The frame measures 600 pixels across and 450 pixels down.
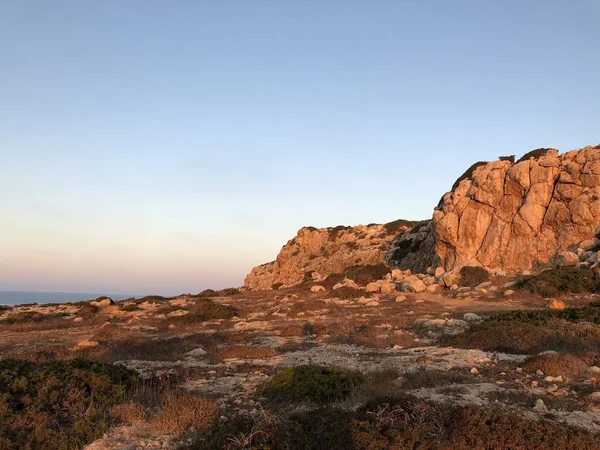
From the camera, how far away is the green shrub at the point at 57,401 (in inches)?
270

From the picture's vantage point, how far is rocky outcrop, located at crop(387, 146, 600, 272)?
35719mm

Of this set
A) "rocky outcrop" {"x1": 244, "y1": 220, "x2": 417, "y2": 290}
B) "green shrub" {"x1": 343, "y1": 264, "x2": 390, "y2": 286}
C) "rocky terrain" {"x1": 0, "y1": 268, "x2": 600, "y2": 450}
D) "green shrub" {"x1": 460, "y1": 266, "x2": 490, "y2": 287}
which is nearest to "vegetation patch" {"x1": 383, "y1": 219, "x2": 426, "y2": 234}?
"rocky outcrop" {"x1": 244, "y1": 220, "x2": 417, "y2": 290}

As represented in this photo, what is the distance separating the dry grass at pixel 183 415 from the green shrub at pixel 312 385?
1.57 meters

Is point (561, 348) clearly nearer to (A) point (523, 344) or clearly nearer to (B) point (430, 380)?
(A) point (523, 344)

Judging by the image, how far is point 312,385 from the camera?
9617 mm

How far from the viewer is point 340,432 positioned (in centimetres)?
669

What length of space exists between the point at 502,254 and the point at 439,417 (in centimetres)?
3533

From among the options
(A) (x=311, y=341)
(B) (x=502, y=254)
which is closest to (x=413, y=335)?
(A) (x=311, y=341)

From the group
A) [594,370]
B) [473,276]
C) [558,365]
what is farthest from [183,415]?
[473,276]

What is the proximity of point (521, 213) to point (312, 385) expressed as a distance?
34.9 meters

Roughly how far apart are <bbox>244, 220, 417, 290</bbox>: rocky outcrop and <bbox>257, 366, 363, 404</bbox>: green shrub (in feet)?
148

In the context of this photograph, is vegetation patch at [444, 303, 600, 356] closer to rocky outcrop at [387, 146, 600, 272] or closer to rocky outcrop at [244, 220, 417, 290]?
rocky outcrop at [387, 146, 600, 272]

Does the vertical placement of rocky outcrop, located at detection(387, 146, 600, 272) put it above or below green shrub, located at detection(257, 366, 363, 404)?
above

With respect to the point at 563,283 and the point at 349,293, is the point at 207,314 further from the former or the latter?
the point at 563,283
